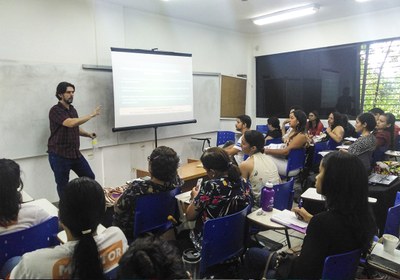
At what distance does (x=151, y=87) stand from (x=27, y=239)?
3.37m

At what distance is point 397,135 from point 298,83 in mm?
2325

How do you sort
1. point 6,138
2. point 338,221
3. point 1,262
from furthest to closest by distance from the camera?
point 6,138
point 1,262
point 338,221

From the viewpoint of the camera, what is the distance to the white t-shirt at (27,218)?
1615 mm

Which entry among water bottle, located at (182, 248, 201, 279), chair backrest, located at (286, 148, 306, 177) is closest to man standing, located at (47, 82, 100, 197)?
water bottle, located at (182, 248, 201, 279)

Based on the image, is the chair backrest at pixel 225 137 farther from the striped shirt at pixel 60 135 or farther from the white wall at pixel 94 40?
the striped shirt at pixel 60 135

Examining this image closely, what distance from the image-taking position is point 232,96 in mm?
6648

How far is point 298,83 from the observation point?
649cm

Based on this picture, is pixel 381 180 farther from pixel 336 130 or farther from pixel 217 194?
pixel 217 194

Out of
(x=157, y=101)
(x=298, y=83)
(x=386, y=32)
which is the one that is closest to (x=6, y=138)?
(x=157, y=101)

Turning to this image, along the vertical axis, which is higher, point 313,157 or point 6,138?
point 6,138

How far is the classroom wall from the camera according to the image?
3588 mm

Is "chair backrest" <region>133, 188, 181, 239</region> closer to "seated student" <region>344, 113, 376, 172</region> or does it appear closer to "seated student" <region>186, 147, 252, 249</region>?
"seated student" <region>186, 147, 252, 249</region>

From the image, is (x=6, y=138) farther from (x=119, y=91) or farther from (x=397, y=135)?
(x=397, y=135)

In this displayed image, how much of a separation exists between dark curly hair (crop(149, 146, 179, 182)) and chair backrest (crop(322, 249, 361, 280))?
119 centimetres
